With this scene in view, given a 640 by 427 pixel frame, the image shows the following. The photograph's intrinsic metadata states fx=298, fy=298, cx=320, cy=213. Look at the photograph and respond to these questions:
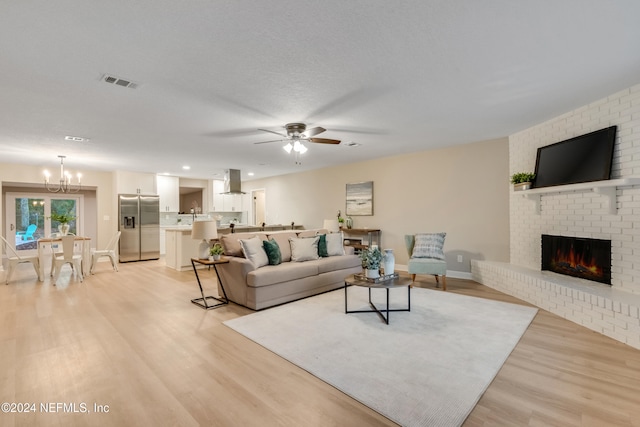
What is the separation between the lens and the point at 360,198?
23.3 feet

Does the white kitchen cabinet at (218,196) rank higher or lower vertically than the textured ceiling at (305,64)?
lower

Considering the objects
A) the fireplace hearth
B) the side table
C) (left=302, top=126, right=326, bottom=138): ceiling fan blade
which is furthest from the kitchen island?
the fireplace hearth

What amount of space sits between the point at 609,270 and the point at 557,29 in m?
2.83

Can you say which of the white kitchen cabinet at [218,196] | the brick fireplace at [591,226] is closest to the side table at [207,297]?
the brick fireplace at [591,226]

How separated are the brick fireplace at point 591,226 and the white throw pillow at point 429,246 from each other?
939 mm

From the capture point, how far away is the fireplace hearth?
343cm

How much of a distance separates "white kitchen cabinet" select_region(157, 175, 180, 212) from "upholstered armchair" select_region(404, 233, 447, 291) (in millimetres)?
7170

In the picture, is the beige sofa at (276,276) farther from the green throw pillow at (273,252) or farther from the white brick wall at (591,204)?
the white brick wall at (591,204)

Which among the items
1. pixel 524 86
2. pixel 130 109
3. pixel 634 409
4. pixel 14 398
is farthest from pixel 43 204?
pixel 634 409

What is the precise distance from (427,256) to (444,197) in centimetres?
136

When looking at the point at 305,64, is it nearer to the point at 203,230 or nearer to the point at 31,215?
the point at 203,230

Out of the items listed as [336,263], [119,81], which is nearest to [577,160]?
[336,263]

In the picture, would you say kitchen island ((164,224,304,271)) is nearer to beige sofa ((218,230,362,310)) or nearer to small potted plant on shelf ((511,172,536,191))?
beige sofa ((218,230,362,310))

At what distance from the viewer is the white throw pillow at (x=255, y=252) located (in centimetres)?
414
